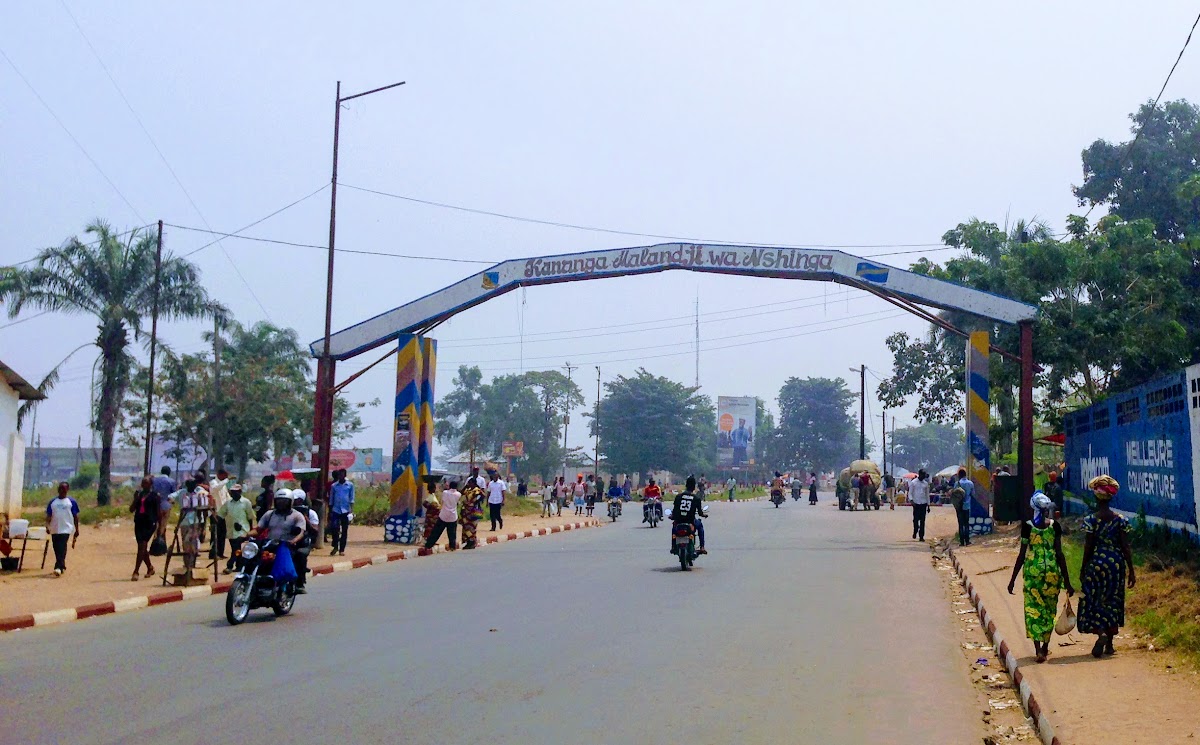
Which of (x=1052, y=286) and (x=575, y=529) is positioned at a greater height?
(x=1052, y=286)

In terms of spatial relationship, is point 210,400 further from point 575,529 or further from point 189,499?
point 189,499

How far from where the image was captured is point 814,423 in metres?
129

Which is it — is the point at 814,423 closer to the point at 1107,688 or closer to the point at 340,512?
the point at 340,512

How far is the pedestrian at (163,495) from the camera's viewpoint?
63.0 ft

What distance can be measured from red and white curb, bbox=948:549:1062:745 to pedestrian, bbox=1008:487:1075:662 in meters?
0.36

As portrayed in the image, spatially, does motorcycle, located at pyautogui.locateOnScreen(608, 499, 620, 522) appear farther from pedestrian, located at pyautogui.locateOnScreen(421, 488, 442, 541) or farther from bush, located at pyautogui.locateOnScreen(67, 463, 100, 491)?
bush, located at pyautogui.locateOnScreen(67, 463, 100, 491)

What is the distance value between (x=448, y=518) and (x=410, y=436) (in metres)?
3.70

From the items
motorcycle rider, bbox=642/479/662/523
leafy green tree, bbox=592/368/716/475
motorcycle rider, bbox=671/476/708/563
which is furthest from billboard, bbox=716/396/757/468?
motorcycle rider, bbox=671/476/708/563

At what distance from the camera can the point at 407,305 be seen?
2997 cm

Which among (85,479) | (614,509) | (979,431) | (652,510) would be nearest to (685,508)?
(979,431)

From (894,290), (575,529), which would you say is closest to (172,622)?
(894,290)

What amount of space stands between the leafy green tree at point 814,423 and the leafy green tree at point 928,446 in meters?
42.0

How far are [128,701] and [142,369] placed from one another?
3628 centimetres

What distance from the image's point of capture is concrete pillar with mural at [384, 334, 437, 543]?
93.3ft
